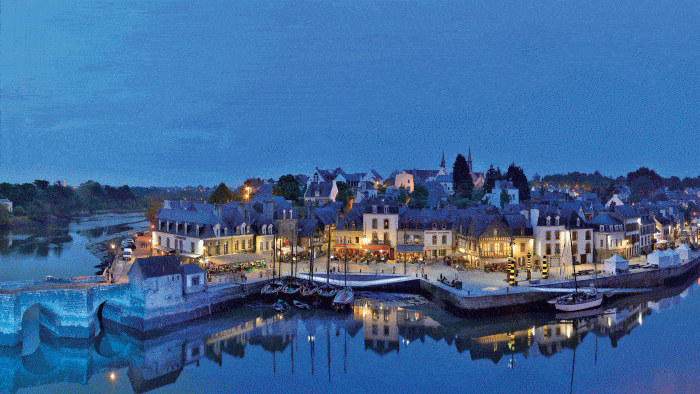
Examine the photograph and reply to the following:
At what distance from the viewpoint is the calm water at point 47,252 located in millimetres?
45375

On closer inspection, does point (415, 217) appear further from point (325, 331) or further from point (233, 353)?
point (233, 353)

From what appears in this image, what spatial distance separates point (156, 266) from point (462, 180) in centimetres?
5610

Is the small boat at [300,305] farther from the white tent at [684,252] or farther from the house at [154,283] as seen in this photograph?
the white tent at [684,252]

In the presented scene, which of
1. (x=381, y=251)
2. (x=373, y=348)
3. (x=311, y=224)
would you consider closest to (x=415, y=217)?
(x=381, y=251)

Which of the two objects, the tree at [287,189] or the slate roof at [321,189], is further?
the slate roof at [321,189]

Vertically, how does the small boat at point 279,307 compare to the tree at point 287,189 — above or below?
below

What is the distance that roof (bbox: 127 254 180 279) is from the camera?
29453mm

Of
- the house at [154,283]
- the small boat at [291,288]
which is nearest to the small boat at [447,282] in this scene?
the small boat at [291,288]

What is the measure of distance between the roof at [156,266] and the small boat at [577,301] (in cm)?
2614

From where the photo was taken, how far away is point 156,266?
1186 inches

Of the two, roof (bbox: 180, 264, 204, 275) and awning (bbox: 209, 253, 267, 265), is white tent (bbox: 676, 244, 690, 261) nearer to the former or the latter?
awning (bbox: 209, 253, 267, 265)

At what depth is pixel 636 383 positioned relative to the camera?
78.4 ft

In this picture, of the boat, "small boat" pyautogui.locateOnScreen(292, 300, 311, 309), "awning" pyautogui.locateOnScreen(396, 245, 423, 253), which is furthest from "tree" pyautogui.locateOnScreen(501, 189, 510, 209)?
the boat

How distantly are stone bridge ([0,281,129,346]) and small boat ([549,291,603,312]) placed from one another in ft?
95.4
